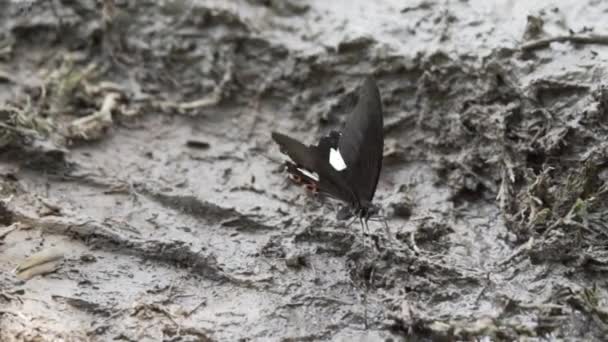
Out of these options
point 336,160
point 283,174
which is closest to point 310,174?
point 336,160

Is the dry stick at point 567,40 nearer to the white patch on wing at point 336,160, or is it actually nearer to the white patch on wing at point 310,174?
the white patch on wing at point 336,160

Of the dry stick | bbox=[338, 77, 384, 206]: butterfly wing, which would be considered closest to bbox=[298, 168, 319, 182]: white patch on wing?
bbox=[338, 77, 384, 206]: butterfly wing

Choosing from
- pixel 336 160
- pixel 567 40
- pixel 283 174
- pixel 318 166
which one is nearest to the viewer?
pixel 318 166

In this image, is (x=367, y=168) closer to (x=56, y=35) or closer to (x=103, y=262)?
(x=103, y=262)

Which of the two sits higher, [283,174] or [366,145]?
[366,145]

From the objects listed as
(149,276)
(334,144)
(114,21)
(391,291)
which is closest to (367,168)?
(334,144)

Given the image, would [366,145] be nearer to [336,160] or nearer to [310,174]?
[336,160]

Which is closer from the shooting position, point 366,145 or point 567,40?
point 366,145

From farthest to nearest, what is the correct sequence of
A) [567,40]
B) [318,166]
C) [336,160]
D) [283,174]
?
[283,174] → [567,40] → [336,160] → [318,166]
